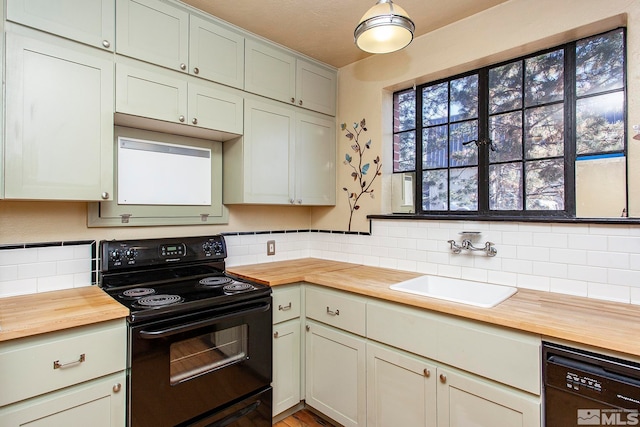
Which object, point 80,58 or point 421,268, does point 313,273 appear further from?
point 80,58

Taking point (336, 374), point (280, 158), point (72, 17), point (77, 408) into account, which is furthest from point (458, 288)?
point (72, 17)

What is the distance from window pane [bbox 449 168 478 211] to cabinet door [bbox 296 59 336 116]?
1.15 meters

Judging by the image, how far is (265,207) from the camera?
8.83 ft

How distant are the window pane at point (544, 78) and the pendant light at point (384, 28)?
89cm

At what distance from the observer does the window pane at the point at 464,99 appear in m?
2.16

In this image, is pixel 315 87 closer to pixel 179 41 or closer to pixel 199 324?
pixel 179 41

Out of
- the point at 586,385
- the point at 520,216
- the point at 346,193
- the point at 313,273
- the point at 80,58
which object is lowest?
the point at 586,385

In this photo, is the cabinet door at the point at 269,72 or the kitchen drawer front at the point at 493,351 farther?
the cabinet door at the point at 269,72

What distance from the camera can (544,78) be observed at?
1889mm

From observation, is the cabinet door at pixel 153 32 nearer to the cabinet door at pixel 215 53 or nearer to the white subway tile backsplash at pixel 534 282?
the cabinet door at pixel 215 53

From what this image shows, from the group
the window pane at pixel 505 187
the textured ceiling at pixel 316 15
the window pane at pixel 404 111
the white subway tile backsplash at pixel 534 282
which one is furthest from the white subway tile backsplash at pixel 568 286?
the textured ceiling at pixel 316 15

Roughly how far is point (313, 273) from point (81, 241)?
4.40 feet

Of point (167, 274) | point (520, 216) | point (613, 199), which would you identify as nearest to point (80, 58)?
point (167, 274)

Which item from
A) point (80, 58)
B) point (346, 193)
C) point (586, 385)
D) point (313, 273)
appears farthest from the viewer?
point (346, 193)
